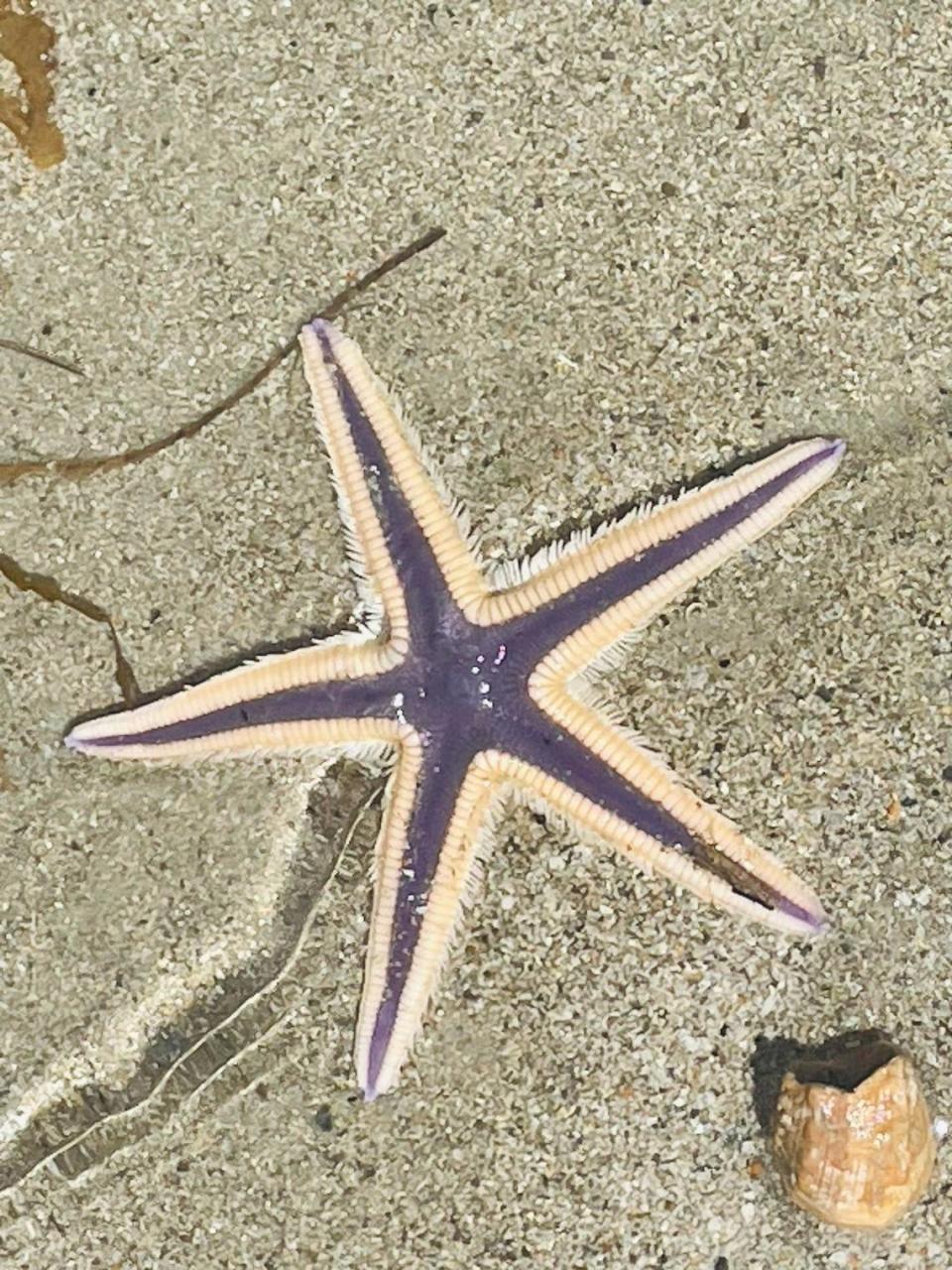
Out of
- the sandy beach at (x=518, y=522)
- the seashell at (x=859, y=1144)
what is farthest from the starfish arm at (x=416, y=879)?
the seashell at (x=859, y=1144)

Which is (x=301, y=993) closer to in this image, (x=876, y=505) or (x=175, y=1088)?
(x=175, y=1088)

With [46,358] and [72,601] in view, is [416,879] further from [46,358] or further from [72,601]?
[46,358]

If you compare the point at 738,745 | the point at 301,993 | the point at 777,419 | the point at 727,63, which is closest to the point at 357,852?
the point at 301,993

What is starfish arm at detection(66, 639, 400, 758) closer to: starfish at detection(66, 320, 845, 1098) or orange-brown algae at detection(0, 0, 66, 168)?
starfish at detection(66, 320, 845, 1098)

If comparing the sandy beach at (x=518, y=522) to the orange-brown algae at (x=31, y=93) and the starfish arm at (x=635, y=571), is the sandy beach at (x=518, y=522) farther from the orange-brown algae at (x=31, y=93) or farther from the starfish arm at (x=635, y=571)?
the starfish arm at (x=635, y=571)

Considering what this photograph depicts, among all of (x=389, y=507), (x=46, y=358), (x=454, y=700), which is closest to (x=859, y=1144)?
(x=454, y=700)

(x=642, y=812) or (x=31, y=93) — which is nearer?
(x=642, y=812)
